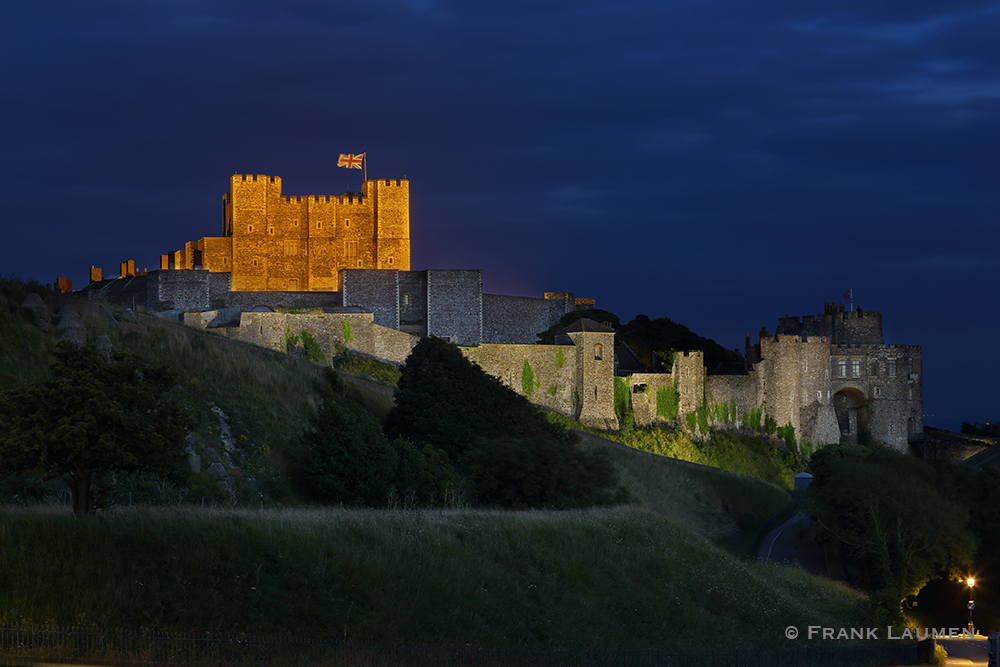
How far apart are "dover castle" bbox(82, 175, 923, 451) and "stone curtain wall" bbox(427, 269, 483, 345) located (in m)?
0.06

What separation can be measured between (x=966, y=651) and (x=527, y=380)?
23009 mm

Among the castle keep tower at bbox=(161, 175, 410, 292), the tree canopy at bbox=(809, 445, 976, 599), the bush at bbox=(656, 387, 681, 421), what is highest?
the castle keep tower at bbox=(161, 175, 410, 292)

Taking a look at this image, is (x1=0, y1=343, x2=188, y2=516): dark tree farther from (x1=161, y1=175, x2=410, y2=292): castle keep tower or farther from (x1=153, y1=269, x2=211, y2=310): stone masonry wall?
(x1=161, y1=175, x2=410, y2=292): castle keep tower

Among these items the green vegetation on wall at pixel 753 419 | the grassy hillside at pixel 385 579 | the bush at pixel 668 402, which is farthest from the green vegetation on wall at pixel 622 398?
the grassy hillside at pixel 385 579

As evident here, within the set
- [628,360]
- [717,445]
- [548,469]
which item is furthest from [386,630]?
[628,360]

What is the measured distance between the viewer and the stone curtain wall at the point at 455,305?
5603 cm

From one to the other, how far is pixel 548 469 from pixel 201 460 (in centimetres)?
796

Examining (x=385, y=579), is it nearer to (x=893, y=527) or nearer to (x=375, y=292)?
(x=893, y=527)

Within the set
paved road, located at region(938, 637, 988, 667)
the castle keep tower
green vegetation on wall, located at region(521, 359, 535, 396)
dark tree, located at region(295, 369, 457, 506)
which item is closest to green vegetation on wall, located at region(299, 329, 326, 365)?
green vegetation on wall, located at region(521, 359, 535, 396)

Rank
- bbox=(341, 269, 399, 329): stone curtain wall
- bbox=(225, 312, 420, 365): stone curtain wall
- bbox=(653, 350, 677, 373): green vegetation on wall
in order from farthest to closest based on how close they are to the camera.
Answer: bbox=(341, 269, 399, 329): stone curtain wall < bbox=(653, 350, 677, 373): green vegetation on wall < bbox=(225, 312, 420, 365): stone curtain wall

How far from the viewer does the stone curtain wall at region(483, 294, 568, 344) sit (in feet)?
192

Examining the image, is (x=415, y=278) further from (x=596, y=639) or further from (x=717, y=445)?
(x=596, y=639)

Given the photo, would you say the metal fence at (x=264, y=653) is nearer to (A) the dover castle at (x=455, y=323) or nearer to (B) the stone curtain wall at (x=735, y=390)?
(A) the dover castle at (x=455, y=323)

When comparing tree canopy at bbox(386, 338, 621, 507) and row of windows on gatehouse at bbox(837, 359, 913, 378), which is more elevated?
row of windows on gatehouse at bbox(837, 359, 913, 378)
